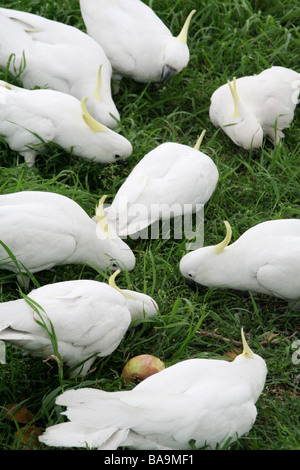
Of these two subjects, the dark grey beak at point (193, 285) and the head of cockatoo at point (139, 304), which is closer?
the head of cockatoo at point (139, 304)

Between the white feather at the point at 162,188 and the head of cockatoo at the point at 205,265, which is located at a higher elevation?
the white feather at the point at 162,188

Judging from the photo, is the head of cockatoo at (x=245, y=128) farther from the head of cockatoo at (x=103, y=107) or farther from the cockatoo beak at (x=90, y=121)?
the cockatoo beak at (x=90, y=121)

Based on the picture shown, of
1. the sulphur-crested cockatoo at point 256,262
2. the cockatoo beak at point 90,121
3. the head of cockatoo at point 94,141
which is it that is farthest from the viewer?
the head of cockatoo at point 94,141

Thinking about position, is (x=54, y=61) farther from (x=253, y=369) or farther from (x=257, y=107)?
(x=253, y=369)

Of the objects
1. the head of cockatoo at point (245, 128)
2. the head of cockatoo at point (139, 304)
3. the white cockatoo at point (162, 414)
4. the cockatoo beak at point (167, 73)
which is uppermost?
the cockatoo beak at point (167, 73)

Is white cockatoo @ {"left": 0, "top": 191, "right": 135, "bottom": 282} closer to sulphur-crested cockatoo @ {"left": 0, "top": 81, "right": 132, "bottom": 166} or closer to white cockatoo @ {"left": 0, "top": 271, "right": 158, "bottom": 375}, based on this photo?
white cockatoo @ {"left": 0, "top": 271, "right": 158, "bottom": 375}

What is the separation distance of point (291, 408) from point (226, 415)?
0.47 m

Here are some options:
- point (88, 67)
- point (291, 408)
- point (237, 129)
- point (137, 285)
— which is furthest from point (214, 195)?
point (291, 408)

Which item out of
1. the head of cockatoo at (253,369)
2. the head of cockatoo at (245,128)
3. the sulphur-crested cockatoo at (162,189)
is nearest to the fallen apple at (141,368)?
the head of cockatoo at (253,369)

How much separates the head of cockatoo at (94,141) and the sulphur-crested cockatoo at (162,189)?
0.15 metres

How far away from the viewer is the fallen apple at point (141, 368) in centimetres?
272

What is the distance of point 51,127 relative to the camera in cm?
357

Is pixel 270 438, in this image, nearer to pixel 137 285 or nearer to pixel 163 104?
pixel 137 285

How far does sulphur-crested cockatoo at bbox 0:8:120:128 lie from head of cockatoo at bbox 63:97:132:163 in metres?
0.32
